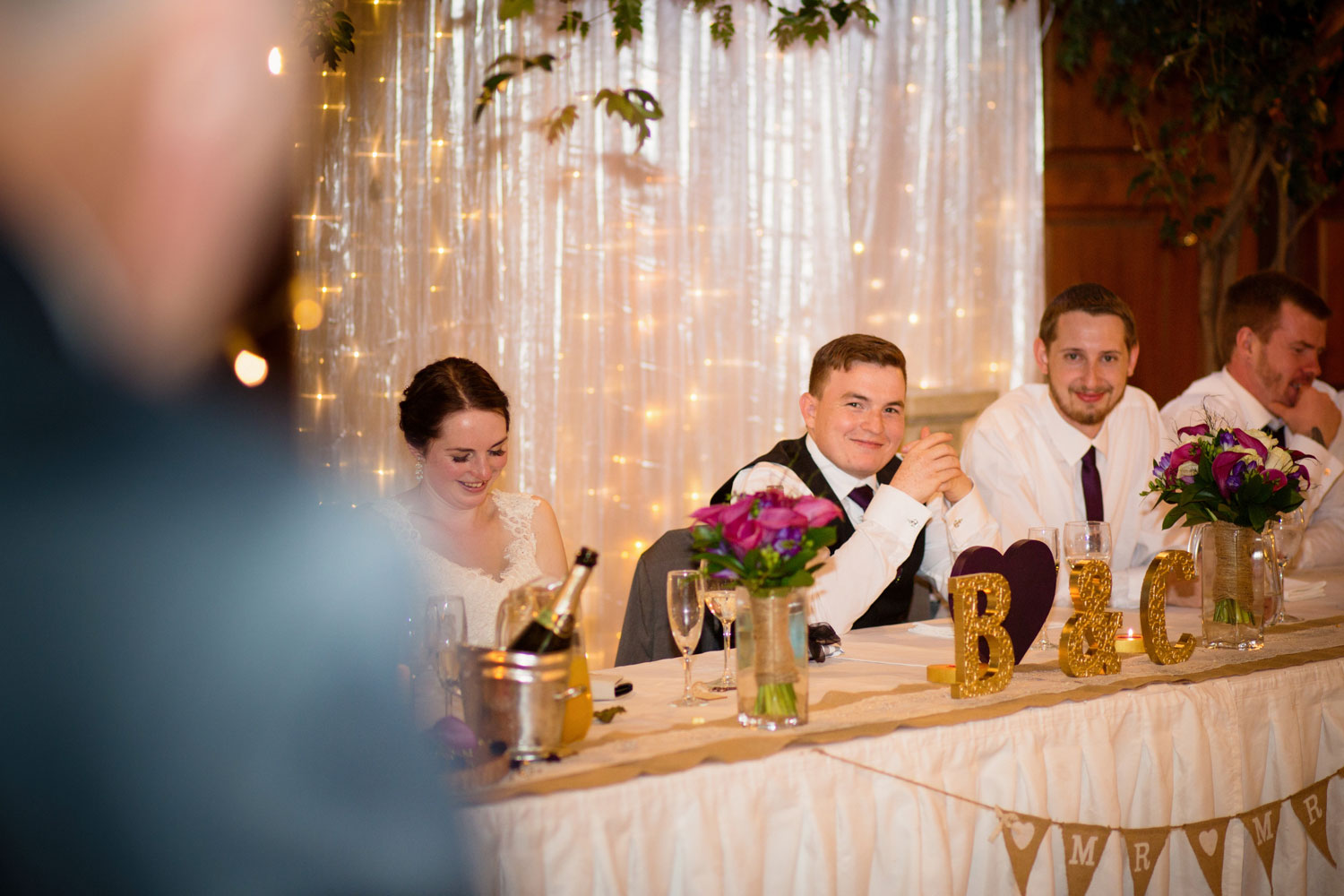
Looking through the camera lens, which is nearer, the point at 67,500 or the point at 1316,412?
the point at 67,500

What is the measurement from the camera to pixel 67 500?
0.58 m

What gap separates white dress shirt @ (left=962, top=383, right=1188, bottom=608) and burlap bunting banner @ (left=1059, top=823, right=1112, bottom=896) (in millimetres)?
1288

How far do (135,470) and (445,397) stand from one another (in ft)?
6.33

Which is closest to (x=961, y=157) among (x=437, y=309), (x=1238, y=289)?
(x=1238, y=289)

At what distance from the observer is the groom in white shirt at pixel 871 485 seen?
2.20 m

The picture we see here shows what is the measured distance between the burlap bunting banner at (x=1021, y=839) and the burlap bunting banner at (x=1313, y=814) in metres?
0.64

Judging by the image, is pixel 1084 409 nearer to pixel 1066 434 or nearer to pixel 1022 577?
pixel 1066 434

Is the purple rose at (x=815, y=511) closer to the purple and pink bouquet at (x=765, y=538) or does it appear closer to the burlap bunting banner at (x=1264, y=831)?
the purple and pink bouquet at (x=765, y=538)

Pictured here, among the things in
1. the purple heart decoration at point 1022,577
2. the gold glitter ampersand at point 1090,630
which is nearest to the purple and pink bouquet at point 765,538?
the purple heart decoration at point 1022,577

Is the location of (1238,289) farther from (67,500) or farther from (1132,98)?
(67,500)

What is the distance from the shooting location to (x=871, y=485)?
2615mm

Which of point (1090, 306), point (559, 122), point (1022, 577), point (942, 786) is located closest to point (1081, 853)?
point (942, 786)

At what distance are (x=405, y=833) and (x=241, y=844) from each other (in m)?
0.35

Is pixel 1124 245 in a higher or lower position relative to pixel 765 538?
higher
